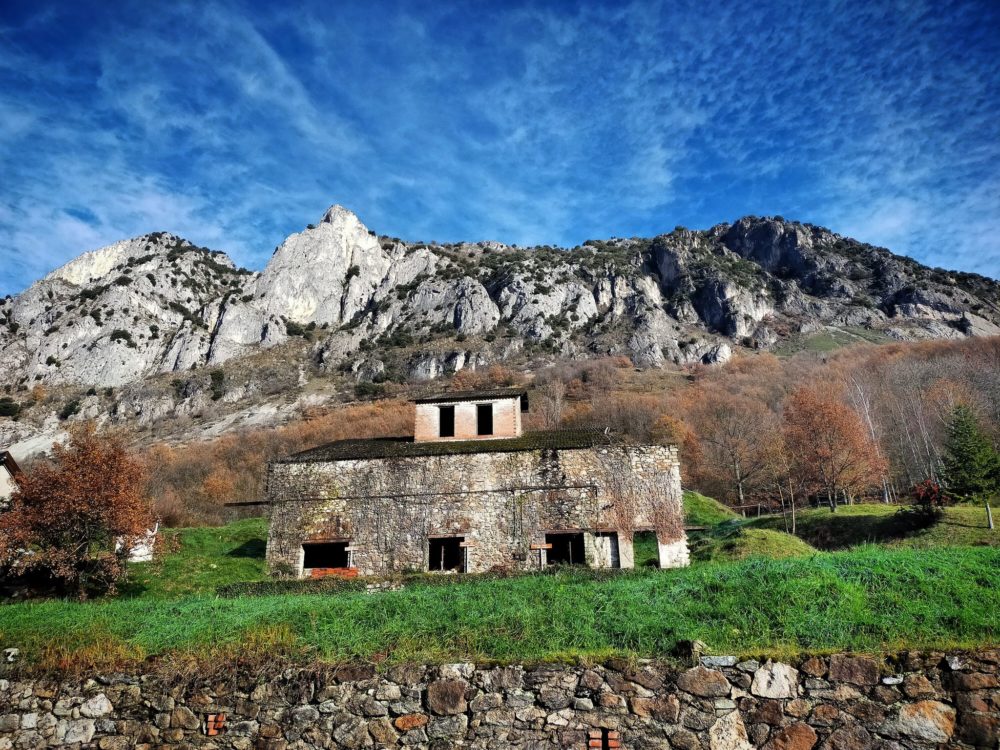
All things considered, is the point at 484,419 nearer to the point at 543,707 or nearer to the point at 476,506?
the point at 476,506

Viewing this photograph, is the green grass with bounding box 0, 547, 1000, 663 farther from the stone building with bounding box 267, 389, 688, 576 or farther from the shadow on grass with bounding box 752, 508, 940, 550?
the shadow on grass with bounding box 752, 508, 940, 550

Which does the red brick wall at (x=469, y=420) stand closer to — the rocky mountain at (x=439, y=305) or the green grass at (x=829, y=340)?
the rocky mountain at (x=439, y=305)

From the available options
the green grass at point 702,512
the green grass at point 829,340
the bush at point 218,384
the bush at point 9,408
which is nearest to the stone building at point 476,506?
the green grass at point 702,512

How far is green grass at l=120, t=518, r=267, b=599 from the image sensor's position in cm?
2086

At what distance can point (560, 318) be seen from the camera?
427 ft

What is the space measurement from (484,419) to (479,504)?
6169 millimetres

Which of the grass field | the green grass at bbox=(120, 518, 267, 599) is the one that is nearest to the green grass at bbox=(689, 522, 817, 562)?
the grass field

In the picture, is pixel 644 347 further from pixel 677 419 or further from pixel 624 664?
pixel 624 664

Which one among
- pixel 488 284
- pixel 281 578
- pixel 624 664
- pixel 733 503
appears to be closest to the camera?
pixel 624 664

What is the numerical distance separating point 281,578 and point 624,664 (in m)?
17.9

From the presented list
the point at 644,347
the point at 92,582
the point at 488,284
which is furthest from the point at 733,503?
the point at 488,284

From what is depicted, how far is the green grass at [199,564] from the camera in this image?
20.9 meters

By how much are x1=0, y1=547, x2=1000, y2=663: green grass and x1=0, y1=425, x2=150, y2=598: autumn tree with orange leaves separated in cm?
837

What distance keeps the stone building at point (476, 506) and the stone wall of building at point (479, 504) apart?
4cm
